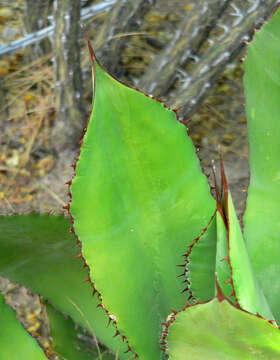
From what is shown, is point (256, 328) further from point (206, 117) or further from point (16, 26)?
point (16, 26)

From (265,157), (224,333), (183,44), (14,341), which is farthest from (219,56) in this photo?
(224,333)

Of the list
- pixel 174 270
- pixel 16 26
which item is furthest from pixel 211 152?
pixel 174 270

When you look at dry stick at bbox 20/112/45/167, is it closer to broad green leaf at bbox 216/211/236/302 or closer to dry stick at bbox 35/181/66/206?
dry stick at bbox 35/181/66/206

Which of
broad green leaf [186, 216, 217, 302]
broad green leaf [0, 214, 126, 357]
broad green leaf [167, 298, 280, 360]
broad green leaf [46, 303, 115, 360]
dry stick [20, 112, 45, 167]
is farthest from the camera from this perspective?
dry stick [20, 112, 45, 167]

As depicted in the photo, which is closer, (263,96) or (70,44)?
(263,96)

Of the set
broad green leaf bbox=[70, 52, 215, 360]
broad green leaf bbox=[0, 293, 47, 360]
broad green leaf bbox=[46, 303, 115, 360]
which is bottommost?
broad green leaf bbox=[46, 303, 115, 360]

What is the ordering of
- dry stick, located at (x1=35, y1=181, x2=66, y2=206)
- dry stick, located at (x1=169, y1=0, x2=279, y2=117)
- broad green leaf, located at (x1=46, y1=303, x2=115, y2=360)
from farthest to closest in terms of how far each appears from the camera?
dry stick, located at (x1=35, y1=181, x2=66, y2=206) < dry stick, located at (x1=169, y1=0, x2=279, y2=117) < broad green leaf, located at (x1=46, y1=303, x2=115, y2=360)

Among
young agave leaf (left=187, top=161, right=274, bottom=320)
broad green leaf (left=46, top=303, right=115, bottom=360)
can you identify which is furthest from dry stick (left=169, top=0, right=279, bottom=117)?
young agave leaf (left=187, top=161, right=274, bottom=320)
